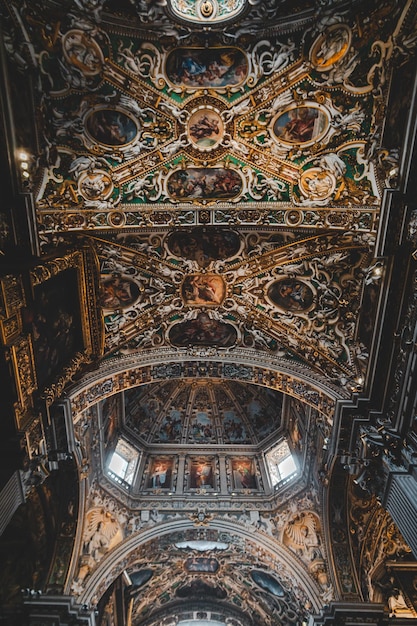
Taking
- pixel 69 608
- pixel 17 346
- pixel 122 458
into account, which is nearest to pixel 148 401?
pixel 122 458

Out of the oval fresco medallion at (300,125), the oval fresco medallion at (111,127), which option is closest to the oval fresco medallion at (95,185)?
the oval fresco medallion at (111,127)

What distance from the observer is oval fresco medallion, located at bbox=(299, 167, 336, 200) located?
417 inches

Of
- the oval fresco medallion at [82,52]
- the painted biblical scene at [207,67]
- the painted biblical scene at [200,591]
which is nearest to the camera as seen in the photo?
the oval fresco medallion at [82,52]

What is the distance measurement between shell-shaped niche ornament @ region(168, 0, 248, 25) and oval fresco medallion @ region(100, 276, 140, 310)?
700 centimetres

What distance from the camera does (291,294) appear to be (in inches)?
514

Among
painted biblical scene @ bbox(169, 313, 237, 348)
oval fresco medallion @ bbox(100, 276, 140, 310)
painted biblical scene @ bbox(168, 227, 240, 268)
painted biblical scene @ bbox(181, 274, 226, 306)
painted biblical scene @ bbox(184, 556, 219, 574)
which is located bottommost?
painted biblical scene @ bbox(184, 556, 219, 574)

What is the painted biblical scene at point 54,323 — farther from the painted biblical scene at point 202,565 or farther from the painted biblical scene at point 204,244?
the painted biblical scene at point 202,565

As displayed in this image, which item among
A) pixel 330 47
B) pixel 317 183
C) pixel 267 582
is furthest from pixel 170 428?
pixel 330 47

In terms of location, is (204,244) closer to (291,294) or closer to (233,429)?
(291,294)

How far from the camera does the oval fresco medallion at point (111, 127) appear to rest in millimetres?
9906

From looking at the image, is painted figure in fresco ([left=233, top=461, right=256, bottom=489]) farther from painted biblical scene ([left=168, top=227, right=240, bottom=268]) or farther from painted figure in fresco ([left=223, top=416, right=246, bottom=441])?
painted biblical scene ([left=168, top=227, right=240, bottom=268])

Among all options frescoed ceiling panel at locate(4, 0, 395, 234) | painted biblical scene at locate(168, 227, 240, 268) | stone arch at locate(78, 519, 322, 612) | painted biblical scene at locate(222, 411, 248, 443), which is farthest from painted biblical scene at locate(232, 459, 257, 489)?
frescoed ceiling panel at locate(4, 0, 395, 234)

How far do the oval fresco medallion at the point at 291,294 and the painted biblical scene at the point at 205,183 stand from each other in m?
3.31

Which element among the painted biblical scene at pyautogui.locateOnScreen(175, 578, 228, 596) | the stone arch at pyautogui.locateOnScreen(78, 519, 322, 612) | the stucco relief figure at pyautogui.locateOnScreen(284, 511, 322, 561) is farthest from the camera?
the painted biblical scene at pyautogui.locateOnScreen(175, 578, 228, 596)
